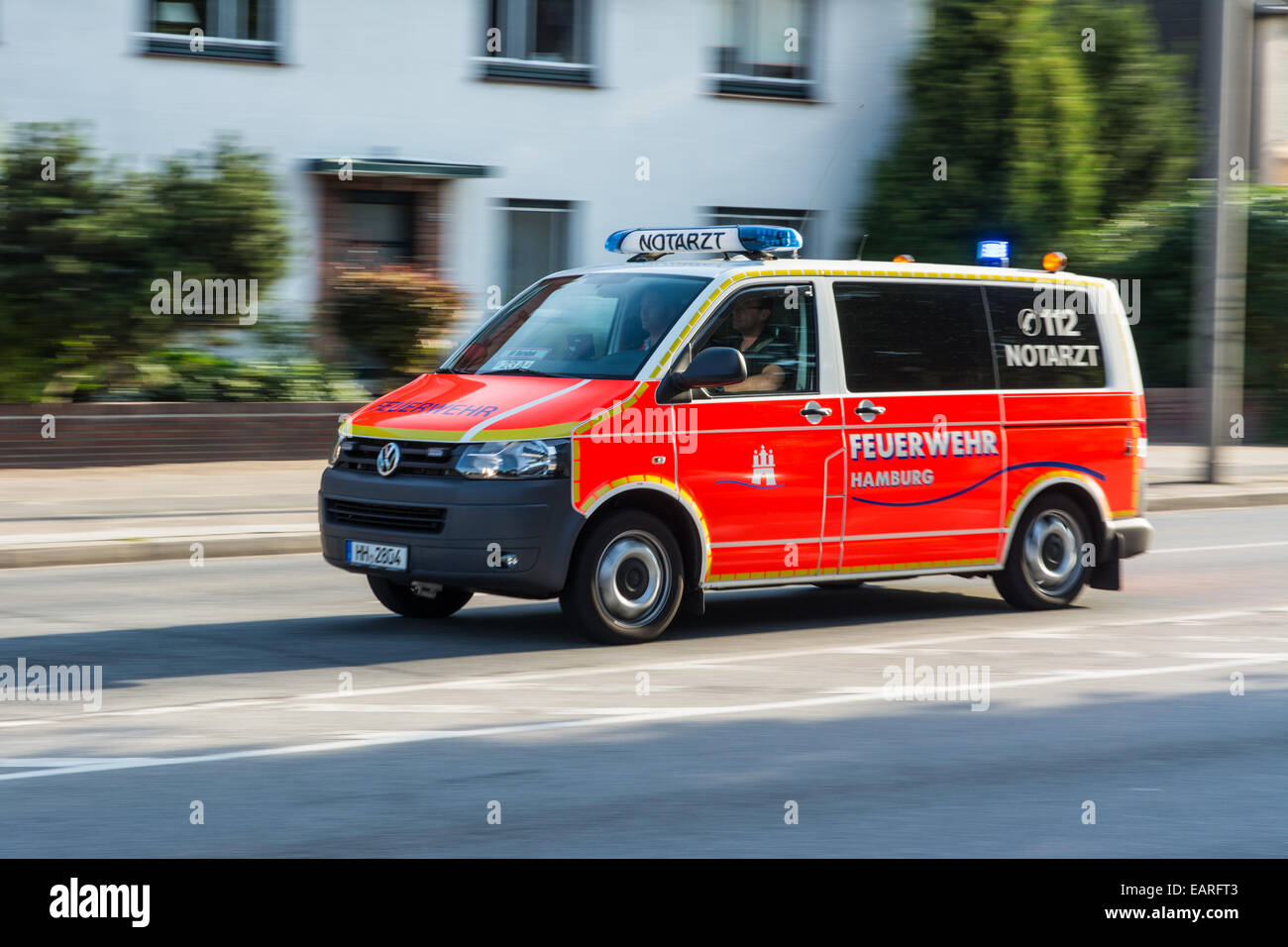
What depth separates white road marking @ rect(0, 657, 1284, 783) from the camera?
269 inches

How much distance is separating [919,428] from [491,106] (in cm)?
1404

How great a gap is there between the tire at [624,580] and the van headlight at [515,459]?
1.46 feet

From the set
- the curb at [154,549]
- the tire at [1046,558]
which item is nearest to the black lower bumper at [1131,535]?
the tire at [1046,558]

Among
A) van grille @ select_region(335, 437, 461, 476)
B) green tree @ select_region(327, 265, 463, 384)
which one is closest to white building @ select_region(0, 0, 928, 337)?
green tree @ select_region(327, 265, 463, 384)

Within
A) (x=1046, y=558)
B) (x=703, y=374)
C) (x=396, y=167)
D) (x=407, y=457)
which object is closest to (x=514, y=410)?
(x=407, y=457)

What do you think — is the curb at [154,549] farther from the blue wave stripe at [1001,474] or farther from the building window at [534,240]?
the building window at [534,240]

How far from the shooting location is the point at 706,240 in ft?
35.3

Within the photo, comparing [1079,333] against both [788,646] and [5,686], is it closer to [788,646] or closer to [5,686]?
[788,646]

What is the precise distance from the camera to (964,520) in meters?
10.8

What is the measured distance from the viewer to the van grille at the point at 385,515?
9352 millimetres

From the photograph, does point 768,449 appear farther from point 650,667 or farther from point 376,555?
point 376,555

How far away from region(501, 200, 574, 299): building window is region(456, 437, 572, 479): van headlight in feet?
48.8
